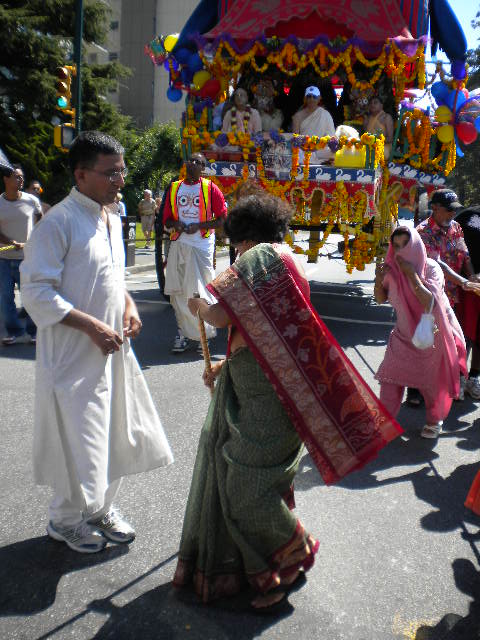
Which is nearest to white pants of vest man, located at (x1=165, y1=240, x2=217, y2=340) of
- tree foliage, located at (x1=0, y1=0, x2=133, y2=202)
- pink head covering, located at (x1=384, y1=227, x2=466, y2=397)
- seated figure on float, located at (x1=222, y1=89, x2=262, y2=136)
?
pink head covering, located at (x1=384, y1=227, x2=466, y2=397)

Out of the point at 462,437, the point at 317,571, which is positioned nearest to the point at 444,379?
the point at 462,437

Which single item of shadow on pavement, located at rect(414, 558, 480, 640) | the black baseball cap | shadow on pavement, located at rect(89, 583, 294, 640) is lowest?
shadow on pavement, located at rect(414, 558, 480, 640)

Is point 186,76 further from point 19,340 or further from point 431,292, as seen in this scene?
point 431,292

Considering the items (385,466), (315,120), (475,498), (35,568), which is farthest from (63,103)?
(475,498)

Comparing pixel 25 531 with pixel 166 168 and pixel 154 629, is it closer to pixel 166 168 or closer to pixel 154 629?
pixel 154 629

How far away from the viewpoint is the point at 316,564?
9.86 feet

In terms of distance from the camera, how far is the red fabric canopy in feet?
27.8

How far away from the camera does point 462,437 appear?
483cm

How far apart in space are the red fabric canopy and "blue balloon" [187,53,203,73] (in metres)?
0.37

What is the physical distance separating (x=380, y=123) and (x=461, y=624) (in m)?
7.59

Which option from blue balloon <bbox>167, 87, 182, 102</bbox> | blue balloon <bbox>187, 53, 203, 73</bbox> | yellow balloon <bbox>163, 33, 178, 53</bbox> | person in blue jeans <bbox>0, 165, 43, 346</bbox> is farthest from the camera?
blue balloon <bbox>167, 87, 182, 102</bbox>

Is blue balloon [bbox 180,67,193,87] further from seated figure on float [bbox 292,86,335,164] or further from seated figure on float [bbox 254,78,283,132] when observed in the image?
seated figure on float [bbox 292,86,335,164]

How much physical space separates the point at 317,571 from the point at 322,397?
0.86 m

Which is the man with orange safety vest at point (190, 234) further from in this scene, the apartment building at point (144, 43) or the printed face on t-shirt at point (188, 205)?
the apartment building at point (144, 43)
